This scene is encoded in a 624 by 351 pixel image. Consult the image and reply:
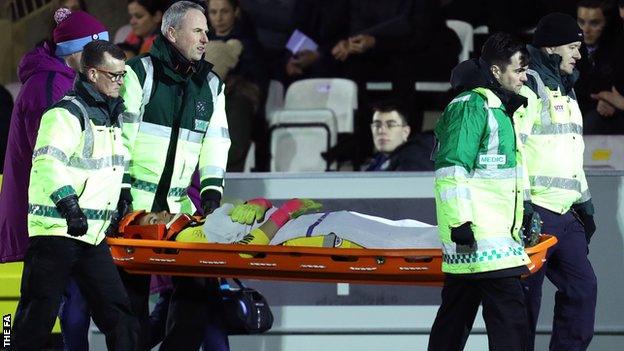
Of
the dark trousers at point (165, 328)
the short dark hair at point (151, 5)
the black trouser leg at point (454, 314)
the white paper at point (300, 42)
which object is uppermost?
the short dark hair at point (151, 5)

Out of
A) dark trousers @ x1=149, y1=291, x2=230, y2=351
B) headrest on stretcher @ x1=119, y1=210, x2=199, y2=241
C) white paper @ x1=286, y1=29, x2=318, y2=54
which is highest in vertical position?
white paper @ x1=286, y1=29, x2=318, y2=54

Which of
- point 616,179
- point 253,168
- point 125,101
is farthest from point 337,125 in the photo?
point 125,101

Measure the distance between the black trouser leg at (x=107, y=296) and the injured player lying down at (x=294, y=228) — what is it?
0.30 m

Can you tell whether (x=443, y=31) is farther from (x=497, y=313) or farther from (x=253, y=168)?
(x=497, y=313)

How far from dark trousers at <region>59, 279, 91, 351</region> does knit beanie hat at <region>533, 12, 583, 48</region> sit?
7.80 ft

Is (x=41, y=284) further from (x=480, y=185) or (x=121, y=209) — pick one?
(x=480, y=185)

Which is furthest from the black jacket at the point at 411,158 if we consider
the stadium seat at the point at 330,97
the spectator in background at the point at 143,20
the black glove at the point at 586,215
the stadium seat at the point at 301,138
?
the spectator in background at the point at 143,20

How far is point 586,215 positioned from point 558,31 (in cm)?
85

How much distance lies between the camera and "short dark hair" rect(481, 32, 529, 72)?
685 centimetres

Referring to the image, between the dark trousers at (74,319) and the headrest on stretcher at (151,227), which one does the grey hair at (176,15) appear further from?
the dark trousers at (74,319)

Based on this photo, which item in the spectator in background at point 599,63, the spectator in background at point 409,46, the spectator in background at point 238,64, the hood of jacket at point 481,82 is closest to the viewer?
the hood of jacket at point 481,82

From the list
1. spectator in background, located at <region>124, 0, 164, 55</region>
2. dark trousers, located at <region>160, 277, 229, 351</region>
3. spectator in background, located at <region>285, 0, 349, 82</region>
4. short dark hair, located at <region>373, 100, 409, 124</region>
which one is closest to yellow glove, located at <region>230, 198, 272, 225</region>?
dark trousers, located at <region>160, 277, 229, 351</region>

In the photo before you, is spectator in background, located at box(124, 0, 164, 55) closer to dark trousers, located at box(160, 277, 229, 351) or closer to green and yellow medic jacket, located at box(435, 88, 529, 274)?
dark trousers, located at box(160, 277, 229, 351)

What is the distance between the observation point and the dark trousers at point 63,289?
273 inches
